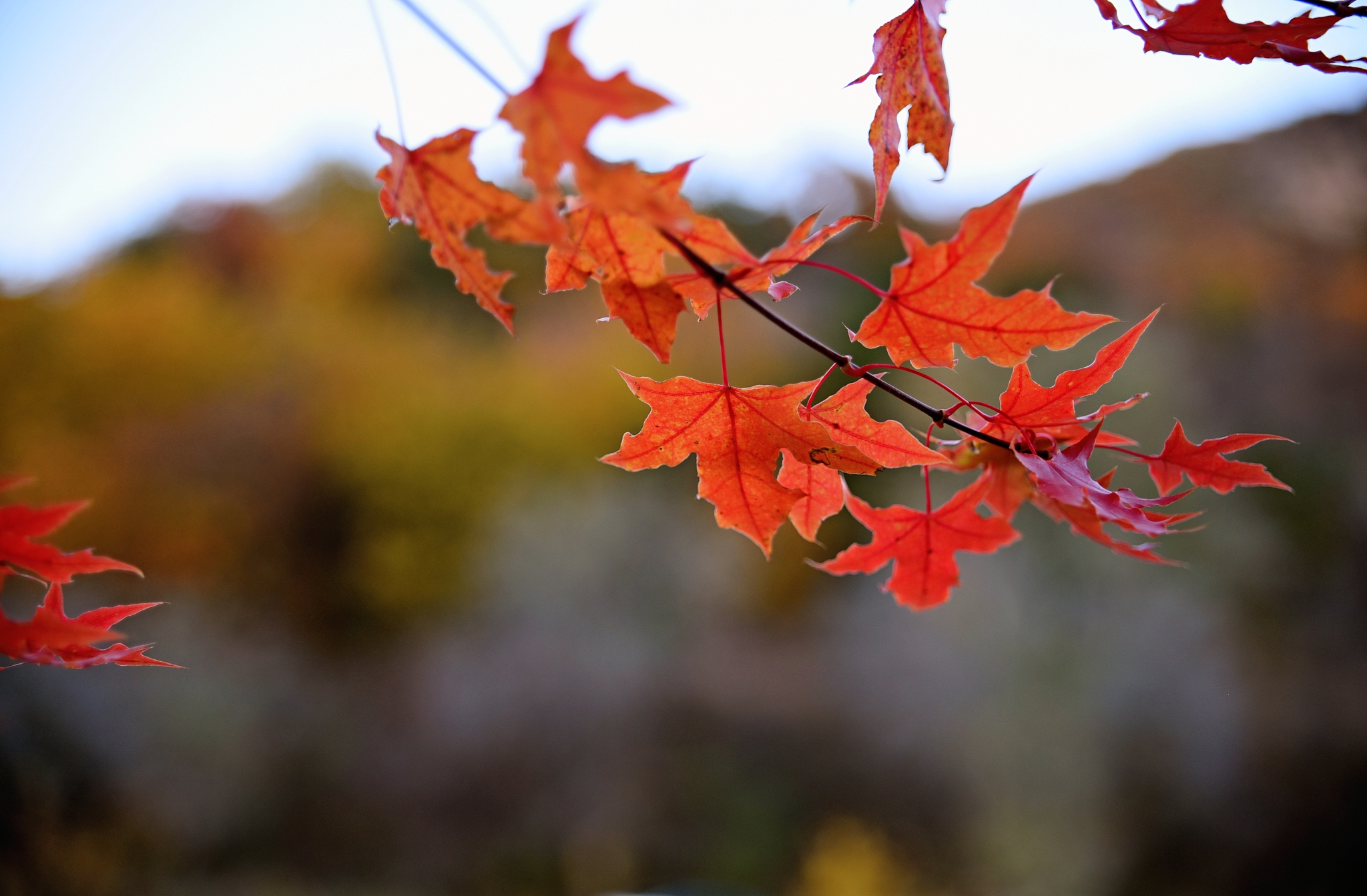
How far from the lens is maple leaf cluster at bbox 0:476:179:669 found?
1.00 ft

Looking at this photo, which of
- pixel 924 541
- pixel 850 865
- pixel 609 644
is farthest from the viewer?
pixel 609 644

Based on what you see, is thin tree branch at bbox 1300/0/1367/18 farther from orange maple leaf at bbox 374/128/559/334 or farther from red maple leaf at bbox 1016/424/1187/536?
orange maple leaf at bbox 374/128/559/334

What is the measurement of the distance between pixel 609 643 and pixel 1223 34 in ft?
12.5

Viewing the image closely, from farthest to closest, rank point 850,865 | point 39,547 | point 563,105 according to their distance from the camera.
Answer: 1. point 850,865
2. point 39,547
3. point 563,105

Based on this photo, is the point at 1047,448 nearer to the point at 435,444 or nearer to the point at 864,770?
the point at 864,770

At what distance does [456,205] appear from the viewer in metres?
0.28

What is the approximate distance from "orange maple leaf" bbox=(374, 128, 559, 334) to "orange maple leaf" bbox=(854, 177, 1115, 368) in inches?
6.2

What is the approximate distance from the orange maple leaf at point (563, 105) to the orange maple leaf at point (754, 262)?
6cm

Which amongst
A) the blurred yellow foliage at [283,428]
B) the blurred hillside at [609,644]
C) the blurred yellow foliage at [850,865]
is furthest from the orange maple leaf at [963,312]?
the blurred yellow foliage at [283,428]

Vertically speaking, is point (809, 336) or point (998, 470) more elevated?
point (809, 336)

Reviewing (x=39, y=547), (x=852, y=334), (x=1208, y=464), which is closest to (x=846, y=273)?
(x=852, y=334)

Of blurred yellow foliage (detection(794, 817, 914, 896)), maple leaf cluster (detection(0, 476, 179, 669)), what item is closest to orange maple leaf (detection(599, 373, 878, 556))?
maple leaf cluster (detection(0, 476, 179, 669))

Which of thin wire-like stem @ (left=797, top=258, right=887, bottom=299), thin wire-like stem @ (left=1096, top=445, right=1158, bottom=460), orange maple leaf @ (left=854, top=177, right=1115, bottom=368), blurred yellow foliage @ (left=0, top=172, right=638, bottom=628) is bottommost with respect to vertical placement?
blurred yellow foliage @ (left=0, top=172, right=638, bottom=628)

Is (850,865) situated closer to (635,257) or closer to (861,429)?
(861,429)
